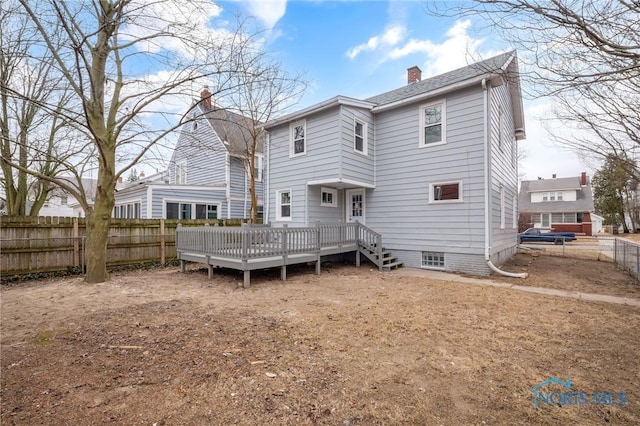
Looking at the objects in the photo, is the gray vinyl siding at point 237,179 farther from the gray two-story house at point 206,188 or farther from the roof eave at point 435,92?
the roof eave at point 435,92

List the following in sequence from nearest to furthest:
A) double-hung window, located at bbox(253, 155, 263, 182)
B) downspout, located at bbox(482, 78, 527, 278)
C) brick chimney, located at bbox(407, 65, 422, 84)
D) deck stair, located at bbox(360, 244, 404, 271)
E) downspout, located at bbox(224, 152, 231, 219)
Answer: downspout, located at bbox(482, 78, 527, 278), deck stair, located at bbox(360, 244, 404, 271), brick chimney, located at bbox(407, 65, 422, 84), downspout, located at bbox(224, 152, 231, 219), double-hung window, located at bbox(253, 155, 263, 182)

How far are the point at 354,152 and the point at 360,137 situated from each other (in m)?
0.80

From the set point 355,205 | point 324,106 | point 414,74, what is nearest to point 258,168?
point 355,205

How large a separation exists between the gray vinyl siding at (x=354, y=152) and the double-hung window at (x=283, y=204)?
9.38ft

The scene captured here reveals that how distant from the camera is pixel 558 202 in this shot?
34.8 metres

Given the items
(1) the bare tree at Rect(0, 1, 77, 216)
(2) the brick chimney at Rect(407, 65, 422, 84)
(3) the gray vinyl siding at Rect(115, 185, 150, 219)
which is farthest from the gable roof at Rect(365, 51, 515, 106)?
(3) the gray vinyl siding at Rect(115, 185, 150, 219)

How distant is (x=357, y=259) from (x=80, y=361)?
8.39 m

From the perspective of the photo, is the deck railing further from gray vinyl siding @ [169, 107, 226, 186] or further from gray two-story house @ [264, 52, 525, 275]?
gray vinyl siding @ [169, 107, 226, 186]

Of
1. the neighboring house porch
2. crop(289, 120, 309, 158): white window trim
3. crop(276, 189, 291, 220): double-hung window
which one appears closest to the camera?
crop(289, 120, 309, 158): white window trim

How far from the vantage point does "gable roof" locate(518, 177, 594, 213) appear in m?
33.0

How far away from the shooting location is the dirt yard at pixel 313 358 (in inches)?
99.7

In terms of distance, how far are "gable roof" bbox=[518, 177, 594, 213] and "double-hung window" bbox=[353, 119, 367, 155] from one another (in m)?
33.4

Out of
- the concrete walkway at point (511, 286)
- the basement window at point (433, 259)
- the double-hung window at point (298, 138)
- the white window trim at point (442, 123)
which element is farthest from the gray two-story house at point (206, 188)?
the concrete walkway at point (511, 286)

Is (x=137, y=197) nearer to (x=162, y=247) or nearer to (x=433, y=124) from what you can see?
(x=162, y=247)
